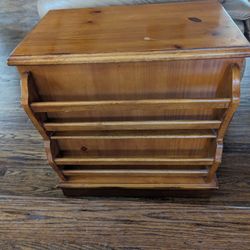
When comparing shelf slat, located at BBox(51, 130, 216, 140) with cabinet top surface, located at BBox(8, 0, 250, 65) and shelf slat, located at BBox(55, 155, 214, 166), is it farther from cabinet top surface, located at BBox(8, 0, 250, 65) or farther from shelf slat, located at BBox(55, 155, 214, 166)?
cabinet top surface, located at BBox(8, 0, 250, 65)

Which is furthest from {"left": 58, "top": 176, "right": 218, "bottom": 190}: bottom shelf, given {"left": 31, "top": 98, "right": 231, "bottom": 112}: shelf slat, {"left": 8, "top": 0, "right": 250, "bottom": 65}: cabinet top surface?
{"left": 8, "top": 0, "right": 250, "bottom": 65}: cabinet top surface

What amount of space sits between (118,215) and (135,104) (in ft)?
1.90

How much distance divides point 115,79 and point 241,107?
3.79 ft

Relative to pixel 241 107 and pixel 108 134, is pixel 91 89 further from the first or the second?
pixel 241 107

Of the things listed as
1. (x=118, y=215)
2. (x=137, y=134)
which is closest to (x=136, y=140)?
(x=137, y=134)

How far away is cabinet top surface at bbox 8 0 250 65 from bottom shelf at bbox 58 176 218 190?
0.59m

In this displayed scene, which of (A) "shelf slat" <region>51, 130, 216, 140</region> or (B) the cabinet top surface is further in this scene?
(A) "shelf slat" <region>51, 130, 216, 140</region>

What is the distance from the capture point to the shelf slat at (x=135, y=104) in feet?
2.49

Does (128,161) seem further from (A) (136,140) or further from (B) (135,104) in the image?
(B) (135,104)

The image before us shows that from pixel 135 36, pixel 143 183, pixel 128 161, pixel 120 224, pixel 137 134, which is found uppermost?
pixel 135 36

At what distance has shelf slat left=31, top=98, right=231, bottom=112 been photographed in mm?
760

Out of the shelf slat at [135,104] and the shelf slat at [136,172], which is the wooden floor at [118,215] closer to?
the shelf slat at [136,172]

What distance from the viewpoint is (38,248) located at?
1032mm

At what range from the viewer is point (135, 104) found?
785 mm
